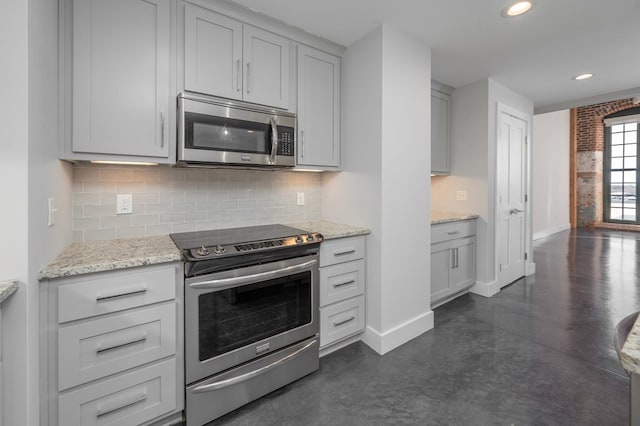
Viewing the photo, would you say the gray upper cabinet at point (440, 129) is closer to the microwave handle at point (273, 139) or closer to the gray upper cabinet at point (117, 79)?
the microwave handle at point (273, 139)

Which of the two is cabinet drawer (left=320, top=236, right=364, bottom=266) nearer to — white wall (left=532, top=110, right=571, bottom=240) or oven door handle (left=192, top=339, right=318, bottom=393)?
oven door handle (left=192, top=339, right=318, bottom=393)

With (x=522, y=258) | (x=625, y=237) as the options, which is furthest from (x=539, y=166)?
(x=522, y=258)

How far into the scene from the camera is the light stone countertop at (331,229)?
217 cm

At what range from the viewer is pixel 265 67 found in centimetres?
213

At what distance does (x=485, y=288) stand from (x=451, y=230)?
3.04ft

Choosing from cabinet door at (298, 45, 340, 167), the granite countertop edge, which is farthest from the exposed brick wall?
the granite countertop edge

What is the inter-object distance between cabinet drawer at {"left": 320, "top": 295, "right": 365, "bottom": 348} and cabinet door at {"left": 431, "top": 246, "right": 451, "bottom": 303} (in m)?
1.01

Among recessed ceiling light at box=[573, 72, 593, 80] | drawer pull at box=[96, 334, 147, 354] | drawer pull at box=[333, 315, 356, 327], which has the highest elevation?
recessed ceiling light at box=[573, 72, 593, 80]

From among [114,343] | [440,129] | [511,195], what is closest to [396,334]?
[114,343]

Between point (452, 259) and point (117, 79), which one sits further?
point (452, 259)

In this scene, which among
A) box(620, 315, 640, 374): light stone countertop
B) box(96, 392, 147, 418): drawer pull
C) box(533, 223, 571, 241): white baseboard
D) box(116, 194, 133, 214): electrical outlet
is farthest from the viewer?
box(533, 223, 571, 241): white baseboard

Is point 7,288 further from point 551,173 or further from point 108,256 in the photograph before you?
point 551,173

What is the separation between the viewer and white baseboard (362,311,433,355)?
229 centimetres

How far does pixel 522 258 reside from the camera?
408 cm
